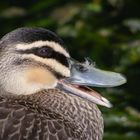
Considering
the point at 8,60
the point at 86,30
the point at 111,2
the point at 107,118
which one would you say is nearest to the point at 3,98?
the point at 8,60

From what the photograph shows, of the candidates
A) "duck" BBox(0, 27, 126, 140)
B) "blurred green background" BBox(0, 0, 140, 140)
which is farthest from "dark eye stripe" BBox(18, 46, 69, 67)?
"blurred green background" BBox(0, 0, 140, 140)

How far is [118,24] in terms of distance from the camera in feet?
24.1

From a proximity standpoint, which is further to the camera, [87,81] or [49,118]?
[87,81]

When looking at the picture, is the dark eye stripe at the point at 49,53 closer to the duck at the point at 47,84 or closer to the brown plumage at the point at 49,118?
the duck at the point at 47,84

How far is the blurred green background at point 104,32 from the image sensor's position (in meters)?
6.26

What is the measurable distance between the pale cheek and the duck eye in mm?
77

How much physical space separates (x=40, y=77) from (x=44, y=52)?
0.12 m

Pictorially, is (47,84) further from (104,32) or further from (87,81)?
(104,32)

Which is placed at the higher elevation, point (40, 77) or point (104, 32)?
point (104, 32)

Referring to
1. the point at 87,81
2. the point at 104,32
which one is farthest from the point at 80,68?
the point at 104,32

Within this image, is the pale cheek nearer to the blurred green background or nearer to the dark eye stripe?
the dark eye stripe

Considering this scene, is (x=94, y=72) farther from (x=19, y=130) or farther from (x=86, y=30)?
(x=86, y=30)

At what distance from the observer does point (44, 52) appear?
4.66m

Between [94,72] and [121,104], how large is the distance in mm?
1484
